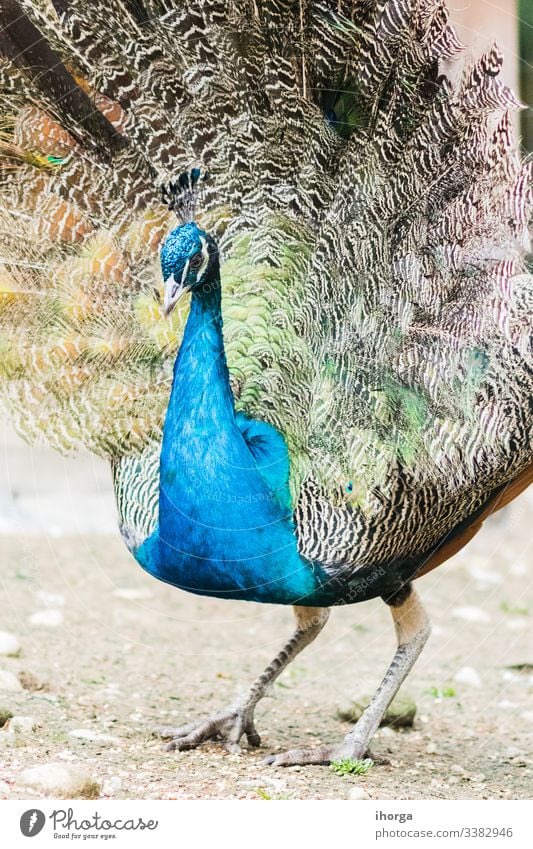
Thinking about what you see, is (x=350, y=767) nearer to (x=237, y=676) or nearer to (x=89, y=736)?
(x=89, y=736)

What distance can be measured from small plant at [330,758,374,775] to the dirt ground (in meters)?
0.03

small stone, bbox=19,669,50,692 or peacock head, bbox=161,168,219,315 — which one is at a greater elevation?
peacock head, bbox=161,168,219,315

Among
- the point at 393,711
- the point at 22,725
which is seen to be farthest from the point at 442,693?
the point at 22,725

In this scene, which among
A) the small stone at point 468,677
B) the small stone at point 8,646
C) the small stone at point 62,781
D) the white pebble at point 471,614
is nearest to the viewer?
the small stone at point 62,781

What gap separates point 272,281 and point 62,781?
127 centimetres

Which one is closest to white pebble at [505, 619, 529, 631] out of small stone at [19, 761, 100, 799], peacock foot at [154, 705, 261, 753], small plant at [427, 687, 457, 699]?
small plant at [427, 687, 457, 699]

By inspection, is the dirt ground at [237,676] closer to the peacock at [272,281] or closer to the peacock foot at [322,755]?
the peacock foot at [322,755]

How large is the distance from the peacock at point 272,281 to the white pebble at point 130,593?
63.9 inches

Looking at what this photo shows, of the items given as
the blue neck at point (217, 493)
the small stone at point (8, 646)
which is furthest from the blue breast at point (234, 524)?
the small stone at point (8, 646)

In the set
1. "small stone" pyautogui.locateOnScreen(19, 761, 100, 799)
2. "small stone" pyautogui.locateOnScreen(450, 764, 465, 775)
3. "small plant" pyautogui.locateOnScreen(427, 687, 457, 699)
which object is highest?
"small stone" pyautogui.locateOnScreen(19, 761, 100, 799)

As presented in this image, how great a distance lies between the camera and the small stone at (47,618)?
13.5 ft

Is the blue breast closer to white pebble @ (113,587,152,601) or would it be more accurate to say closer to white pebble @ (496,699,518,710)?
white pebble @ (496,699,518,710)

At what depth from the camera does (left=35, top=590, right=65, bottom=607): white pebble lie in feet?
14.2

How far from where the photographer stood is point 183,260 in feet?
8.44
